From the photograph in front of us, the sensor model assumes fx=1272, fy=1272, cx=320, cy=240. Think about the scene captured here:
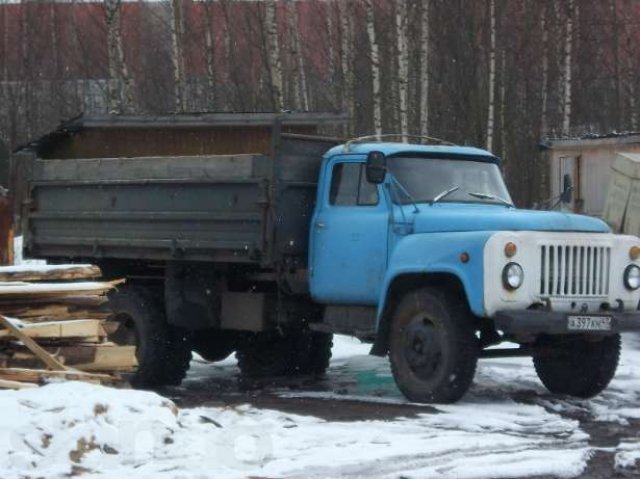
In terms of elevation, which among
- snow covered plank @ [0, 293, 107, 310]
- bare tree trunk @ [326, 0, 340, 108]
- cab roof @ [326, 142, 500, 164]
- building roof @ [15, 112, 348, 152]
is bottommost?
snow covered plank @ [0, 293, 107, 310]

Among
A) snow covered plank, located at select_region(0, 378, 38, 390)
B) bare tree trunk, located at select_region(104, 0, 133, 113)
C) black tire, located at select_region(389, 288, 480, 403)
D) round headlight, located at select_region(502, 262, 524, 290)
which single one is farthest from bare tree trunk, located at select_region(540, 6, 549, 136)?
snow covered plank, located at select_region(0, 378, 38, 390)

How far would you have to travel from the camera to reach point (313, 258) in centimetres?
1234

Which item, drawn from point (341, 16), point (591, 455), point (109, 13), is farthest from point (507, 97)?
point (591, 455)

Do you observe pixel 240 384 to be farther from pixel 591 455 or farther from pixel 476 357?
pixel 591 455

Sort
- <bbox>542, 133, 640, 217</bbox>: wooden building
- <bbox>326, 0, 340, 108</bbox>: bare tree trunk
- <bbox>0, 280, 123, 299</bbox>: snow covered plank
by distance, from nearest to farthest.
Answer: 1. <bbox>0, 280, 123, 299</bbox>: snow covered plank
2. <bbox>542, 133, 640, 217</bbox>: wooden building
3. <bbox>326, 0, 340, 108</bbox>: bare tree trunk

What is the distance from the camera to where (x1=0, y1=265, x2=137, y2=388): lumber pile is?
10289mm

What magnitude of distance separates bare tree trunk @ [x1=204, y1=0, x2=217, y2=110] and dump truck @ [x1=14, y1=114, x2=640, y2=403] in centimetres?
1753

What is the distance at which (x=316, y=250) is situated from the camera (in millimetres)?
12320

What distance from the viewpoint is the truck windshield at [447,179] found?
39.2 ft

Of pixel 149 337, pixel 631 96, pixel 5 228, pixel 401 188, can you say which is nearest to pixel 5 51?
pixel 631 96

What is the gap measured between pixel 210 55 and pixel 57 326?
22.4 meters

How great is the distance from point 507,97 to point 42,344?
27.2 metres

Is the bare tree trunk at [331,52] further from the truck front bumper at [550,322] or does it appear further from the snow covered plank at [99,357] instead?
the snow covered plank at [99,357]

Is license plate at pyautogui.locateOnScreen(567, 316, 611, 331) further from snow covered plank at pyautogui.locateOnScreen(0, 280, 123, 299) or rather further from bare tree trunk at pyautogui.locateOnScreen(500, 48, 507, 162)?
bare tree trunk at pyautogui.locateOnScreen(500, 48, 507, 162)
